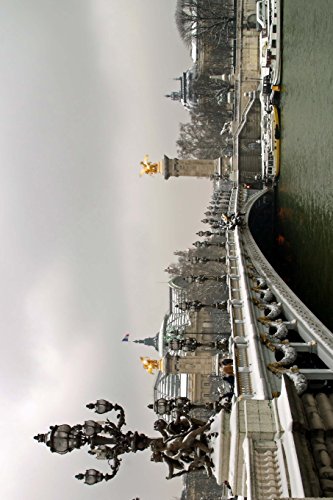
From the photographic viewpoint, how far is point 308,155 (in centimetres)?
3089

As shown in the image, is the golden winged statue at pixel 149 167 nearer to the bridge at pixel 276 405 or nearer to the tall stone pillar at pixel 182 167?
the tall stone pillar at pixel 182 167

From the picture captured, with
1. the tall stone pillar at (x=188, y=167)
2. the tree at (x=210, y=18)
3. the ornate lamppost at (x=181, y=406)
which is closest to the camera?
the ornate lamppost at (x=181, y=406)

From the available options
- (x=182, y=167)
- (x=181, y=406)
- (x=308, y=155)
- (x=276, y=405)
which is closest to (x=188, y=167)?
(x=182, y=167)

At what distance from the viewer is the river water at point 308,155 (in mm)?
26062

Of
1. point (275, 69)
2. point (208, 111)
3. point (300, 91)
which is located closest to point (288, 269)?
point (300, 91)

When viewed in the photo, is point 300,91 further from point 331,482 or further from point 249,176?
point 331,482

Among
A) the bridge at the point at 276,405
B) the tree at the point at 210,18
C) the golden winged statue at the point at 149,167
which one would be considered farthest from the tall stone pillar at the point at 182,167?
the bridge at the point at 276,405

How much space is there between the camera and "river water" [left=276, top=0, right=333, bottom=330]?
26.1 metres

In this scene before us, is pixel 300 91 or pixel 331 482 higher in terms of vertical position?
pixel 300 91

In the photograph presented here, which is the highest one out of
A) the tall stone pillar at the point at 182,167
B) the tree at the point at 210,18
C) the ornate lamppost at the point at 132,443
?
the tree at the point at 210,18

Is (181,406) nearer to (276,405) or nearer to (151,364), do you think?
(276,405)

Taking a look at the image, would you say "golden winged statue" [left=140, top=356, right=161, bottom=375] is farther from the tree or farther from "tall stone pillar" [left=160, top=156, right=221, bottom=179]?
the tree

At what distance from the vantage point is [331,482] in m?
Result: 8.62

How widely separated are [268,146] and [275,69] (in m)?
6.79
